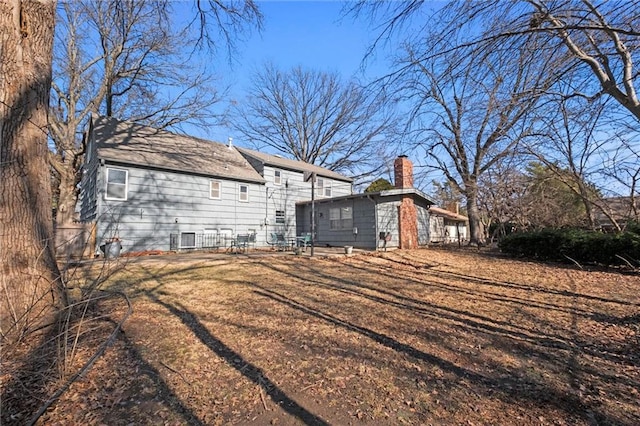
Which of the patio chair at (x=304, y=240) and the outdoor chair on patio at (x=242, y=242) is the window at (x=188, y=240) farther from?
the patio chair at (x=304, y=240)

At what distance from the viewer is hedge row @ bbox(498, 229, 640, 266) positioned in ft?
28.9

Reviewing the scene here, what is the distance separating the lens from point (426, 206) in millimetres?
19016

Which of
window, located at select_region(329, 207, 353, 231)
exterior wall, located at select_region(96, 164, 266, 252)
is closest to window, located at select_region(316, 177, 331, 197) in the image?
window, located at select_region(329, 207, 353, 231)

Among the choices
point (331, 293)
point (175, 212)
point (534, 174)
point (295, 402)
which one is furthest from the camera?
point (534, 174)

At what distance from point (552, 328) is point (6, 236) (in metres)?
7.20

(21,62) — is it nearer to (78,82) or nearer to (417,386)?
(417,386)

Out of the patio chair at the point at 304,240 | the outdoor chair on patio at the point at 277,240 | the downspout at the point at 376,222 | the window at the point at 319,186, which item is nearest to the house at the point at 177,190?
the outdoor chair on patio at the point at 277,240

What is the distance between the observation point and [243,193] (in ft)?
54.7

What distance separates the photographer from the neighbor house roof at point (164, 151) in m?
13.0

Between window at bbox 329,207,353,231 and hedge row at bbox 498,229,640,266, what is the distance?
7.25m

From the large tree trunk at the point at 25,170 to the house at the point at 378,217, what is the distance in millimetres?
12254

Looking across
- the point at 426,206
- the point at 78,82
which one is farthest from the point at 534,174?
the point at 78,82

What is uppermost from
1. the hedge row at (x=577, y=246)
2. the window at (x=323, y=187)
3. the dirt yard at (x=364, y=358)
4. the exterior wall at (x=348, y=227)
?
the window at (x=323, y=187)

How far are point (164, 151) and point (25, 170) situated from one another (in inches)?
487
